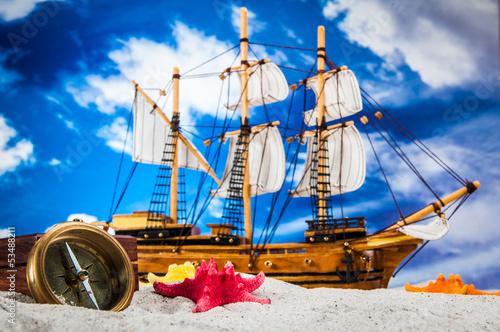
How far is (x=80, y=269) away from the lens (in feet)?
6.20

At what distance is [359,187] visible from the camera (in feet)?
24.2

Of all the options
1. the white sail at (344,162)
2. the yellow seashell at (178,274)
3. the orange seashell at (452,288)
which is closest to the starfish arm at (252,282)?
the yellow seashell at (178,274)

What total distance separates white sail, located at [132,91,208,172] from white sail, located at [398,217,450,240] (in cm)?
484

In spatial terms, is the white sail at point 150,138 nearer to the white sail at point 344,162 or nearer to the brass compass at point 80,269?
the white sail at point 344,162

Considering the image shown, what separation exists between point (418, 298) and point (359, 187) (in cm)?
494

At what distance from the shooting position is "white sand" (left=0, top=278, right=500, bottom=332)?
4.97ft

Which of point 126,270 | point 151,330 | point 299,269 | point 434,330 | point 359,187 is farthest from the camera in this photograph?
point 359,187

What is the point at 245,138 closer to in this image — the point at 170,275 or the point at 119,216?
the point at 119,216

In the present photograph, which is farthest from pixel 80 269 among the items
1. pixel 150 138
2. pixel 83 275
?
pixel 150 138

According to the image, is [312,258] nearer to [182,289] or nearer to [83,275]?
[182,289]

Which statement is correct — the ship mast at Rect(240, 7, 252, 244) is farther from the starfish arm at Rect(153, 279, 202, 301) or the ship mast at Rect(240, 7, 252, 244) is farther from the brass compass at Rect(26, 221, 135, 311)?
the brass compass at Rect(26, 221, 135, 311)

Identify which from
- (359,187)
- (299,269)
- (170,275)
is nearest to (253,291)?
(170,275)

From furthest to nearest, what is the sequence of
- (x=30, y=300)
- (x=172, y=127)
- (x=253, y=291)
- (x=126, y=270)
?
(x=172, y=127)
(x=253, y=291)
(x=126, y=270)
(x=30, y=300)

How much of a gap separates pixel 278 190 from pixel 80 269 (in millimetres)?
6049
